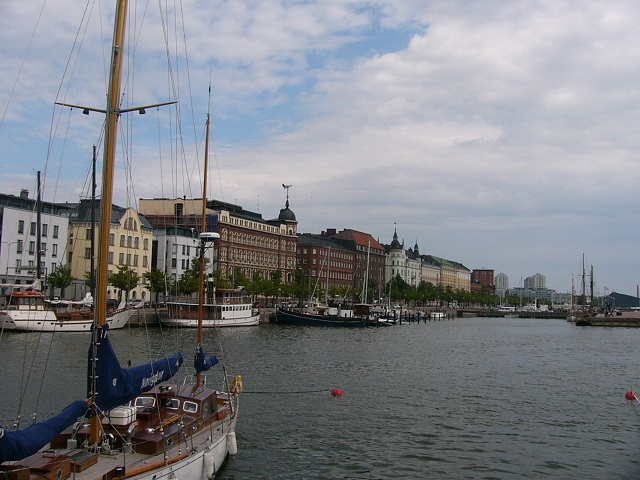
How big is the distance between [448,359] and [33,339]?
4217cm

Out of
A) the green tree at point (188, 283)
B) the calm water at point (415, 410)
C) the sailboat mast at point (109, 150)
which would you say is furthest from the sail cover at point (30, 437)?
the green tree at point (188, 283)

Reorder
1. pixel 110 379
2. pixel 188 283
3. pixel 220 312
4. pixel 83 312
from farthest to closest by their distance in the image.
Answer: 1. pixel 188 283
2. pixel 220 312
3. pixel 83 312
4. pixel 110 379

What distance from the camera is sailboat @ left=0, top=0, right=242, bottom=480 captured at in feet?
54.9

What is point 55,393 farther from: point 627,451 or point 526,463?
point 627,451

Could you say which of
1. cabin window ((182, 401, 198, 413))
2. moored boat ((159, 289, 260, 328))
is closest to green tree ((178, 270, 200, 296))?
moored boat ((159, 289, 260, 328))

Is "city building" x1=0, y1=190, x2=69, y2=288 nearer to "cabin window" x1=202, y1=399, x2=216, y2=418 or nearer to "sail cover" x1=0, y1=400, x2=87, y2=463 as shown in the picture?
"cabin window" x1=202, y1=399, x2=216, y2=418

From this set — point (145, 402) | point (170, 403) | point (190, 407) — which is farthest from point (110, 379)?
point (190, 407)

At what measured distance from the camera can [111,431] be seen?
20.9 meters

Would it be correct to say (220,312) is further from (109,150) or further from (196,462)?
(109,150)

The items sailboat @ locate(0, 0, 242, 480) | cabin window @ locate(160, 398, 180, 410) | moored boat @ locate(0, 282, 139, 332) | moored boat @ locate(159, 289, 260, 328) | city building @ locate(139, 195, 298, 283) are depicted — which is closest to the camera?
sailboat @ locate(0, 0, 242, 480)

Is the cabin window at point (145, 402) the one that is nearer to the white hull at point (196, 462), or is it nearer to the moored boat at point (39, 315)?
the white hull at point (196, 462)

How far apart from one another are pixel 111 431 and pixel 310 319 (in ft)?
332

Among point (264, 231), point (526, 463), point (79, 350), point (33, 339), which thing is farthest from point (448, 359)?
point (264, 231)

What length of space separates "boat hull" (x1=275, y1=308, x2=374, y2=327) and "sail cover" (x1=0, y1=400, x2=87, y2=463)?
339ft
